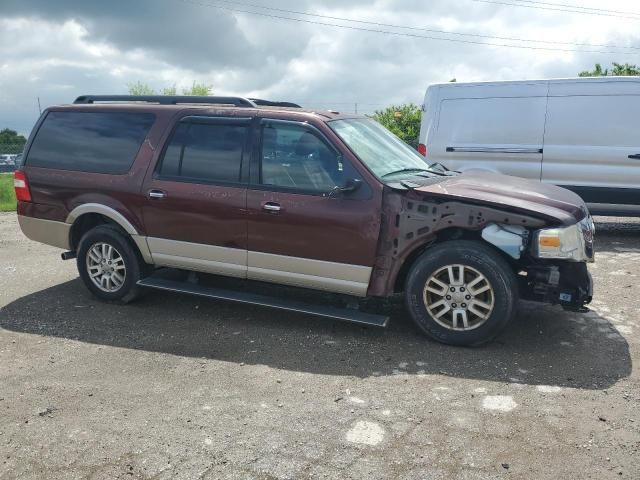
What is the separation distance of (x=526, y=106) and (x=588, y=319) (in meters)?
4.22

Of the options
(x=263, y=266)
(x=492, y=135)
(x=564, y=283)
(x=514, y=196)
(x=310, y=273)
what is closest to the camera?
(x=564, y=283)

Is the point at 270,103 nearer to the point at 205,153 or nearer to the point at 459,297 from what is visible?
the point at 205,153

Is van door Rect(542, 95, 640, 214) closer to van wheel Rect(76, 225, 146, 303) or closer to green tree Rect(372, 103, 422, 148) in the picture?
van wheel Rect(76, 225, 146, 303)

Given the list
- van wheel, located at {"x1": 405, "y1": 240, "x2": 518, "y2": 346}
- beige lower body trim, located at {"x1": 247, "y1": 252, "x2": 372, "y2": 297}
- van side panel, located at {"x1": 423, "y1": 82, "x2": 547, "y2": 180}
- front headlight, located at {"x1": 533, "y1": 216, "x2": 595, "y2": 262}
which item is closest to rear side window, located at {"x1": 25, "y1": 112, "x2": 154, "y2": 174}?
beige lower body trim, located at {"x1": 247, "y1": 252, "x2": 372, "y2": 297}

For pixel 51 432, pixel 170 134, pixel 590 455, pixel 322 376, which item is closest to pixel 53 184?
pixel 170 134

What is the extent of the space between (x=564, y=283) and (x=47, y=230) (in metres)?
4.74

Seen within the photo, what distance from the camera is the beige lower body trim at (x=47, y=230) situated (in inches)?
223

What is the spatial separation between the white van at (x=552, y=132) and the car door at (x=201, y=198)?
4.63 meters

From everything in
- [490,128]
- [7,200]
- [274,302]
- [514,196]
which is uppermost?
[490,128]

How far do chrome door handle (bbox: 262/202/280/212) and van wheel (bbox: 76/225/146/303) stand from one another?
4.91 ft

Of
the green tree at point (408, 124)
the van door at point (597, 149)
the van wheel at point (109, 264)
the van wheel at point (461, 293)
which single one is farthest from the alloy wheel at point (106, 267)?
the green tree at point (408, 124)

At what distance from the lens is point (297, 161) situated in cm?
474

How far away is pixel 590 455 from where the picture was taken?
297cm

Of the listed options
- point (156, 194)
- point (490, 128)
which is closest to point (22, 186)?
point (156, 194)
